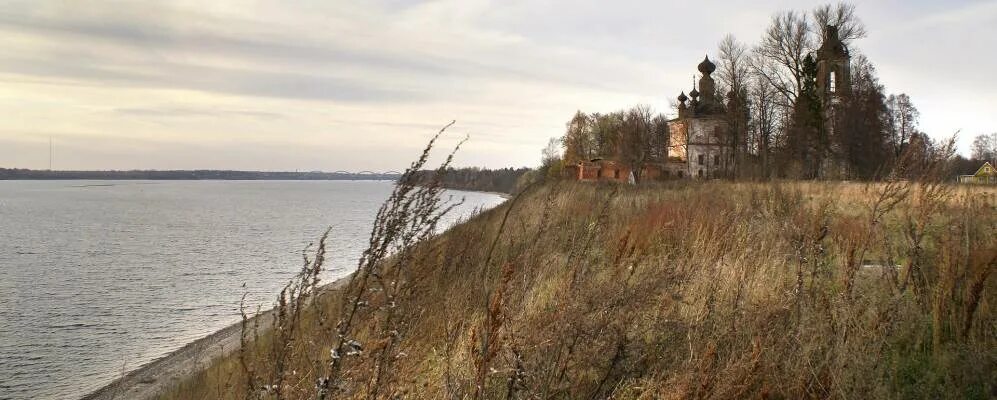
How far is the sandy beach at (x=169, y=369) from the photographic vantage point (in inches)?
362

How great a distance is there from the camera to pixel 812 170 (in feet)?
117

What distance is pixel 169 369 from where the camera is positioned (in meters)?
10.5

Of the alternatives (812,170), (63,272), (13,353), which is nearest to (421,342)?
(13,353)

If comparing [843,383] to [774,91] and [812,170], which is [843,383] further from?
[774,91]

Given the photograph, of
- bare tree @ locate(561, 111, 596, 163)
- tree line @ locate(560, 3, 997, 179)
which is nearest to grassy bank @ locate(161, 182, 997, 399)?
tree line @ locate(560, 3, 997, 179)

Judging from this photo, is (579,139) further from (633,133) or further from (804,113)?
(804,113)

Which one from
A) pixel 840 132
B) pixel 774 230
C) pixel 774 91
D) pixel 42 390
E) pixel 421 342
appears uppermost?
pixel 774 91

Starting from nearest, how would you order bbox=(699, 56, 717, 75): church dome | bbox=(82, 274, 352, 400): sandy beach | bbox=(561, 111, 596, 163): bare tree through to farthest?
bbox=(82, 274, 352, 400): sandy beach, bbox=(699, 56, 717, 75): church dome, bbox=(561, 111, 596, 163): bare tree

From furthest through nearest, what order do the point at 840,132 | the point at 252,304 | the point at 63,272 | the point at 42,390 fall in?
1. the point at 840,132
2. the point at 63,272
3. the point at 252,304
4. the point at 42,390

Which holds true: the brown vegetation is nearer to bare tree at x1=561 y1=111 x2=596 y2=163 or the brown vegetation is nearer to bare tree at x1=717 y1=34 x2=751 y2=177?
bare tree at x1=717 y1=34 x2=751 y2=177

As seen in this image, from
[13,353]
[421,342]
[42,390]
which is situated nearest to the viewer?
[421,342]

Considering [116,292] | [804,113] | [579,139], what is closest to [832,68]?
[804,113]

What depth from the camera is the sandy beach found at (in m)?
9.20

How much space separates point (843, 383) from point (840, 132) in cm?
4015
